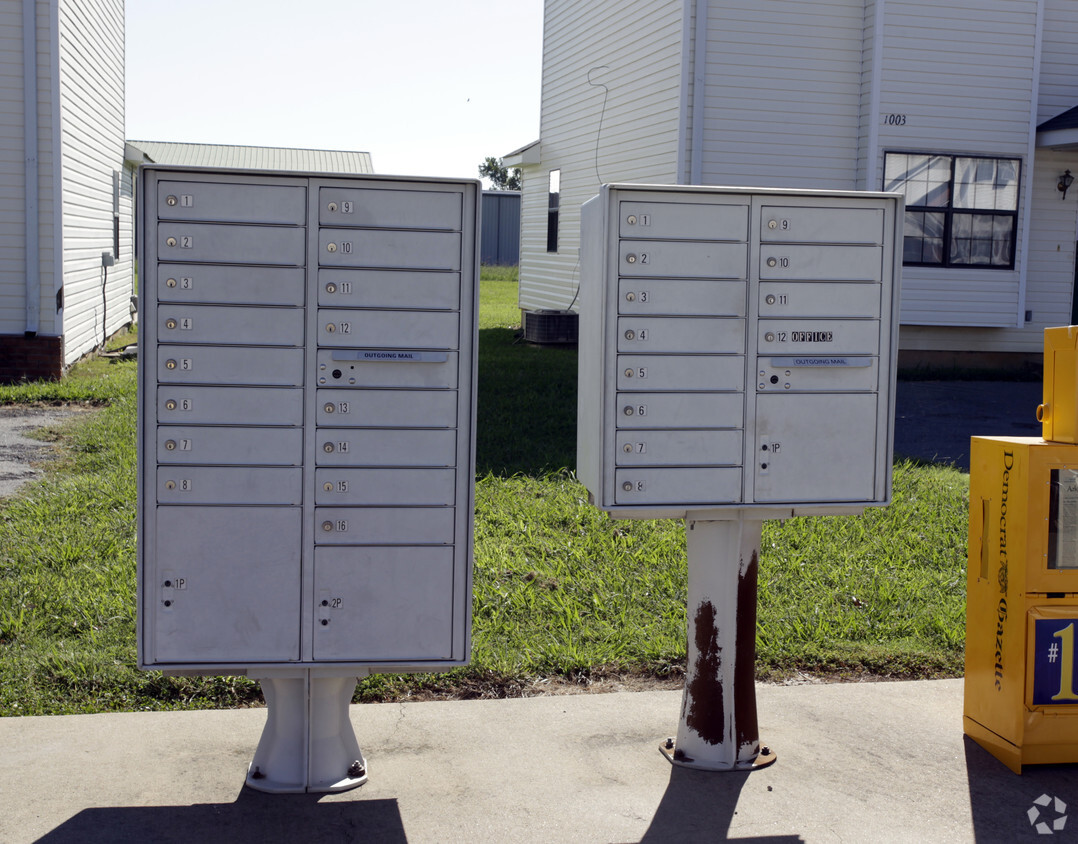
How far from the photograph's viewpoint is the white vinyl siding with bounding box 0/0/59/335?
11.7m

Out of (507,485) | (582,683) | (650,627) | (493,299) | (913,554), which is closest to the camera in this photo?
(582,683)

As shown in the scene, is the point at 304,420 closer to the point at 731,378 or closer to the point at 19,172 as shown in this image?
the point at 731,378

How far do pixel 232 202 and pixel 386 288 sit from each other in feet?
1.74

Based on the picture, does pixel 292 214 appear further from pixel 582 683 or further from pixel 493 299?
pixel 493 299

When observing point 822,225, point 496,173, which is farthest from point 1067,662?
point 496,173

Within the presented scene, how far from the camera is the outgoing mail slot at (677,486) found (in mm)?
3719

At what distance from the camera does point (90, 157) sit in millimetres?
14758

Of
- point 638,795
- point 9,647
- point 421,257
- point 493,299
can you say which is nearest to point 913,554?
point 638,795

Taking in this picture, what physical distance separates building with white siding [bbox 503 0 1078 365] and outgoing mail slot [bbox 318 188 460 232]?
1041 centimetres

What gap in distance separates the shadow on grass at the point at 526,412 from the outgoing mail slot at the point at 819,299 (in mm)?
2285

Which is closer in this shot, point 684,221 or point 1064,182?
point 684,221

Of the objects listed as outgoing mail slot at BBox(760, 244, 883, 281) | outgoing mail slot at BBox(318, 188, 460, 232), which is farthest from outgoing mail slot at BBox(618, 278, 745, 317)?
outgoing mail slot at BBox(318, 188, 460, 232)

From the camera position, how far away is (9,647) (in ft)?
15.5

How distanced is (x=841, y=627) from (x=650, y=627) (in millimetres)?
931
